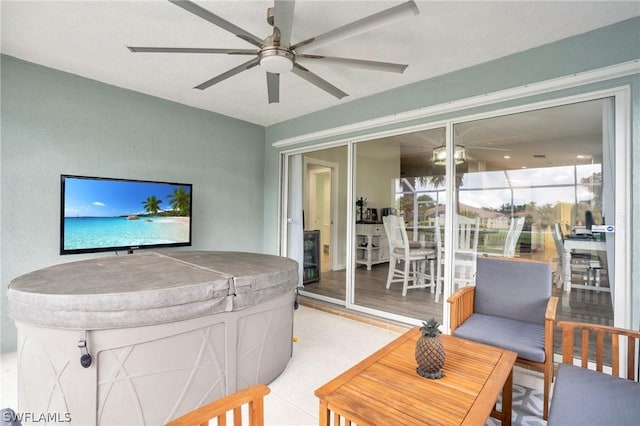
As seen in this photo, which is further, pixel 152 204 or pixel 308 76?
pixel 152 204

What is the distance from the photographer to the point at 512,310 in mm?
2336

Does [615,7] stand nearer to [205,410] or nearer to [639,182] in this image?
[639,182]

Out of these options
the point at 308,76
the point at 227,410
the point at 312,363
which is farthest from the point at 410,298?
the point at 227,410

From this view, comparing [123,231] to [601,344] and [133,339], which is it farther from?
[601,344]

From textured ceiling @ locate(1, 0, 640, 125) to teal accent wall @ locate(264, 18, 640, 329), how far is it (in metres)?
0.09

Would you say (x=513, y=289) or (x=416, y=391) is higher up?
(x=513, y=289)

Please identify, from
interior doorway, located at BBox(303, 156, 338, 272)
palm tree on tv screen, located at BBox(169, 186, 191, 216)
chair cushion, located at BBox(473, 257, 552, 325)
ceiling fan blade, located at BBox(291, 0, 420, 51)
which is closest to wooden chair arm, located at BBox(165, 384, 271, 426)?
ceiling fan blade, located at BBox(291, 0, 420, 51)

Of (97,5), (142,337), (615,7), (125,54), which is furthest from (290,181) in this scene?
(615,7)

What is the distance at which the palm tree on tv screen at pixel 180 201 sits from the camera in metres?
3.65

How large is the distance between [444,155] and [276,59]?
6.51 ft

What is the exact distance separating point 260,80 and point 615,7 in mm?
2823

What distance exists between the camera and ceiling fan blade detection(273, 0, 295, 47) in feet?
5.07

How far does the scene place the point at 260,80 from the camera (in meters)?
3.19

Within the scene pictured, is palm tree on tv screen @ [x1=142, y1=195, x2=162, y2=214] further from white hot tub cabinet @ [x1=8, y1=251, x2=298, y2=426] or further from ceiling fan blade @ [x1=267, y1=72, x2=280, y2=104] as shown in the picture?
ceiling fan blade @ [x1=267, y1=72, x2=280, y2=104]
